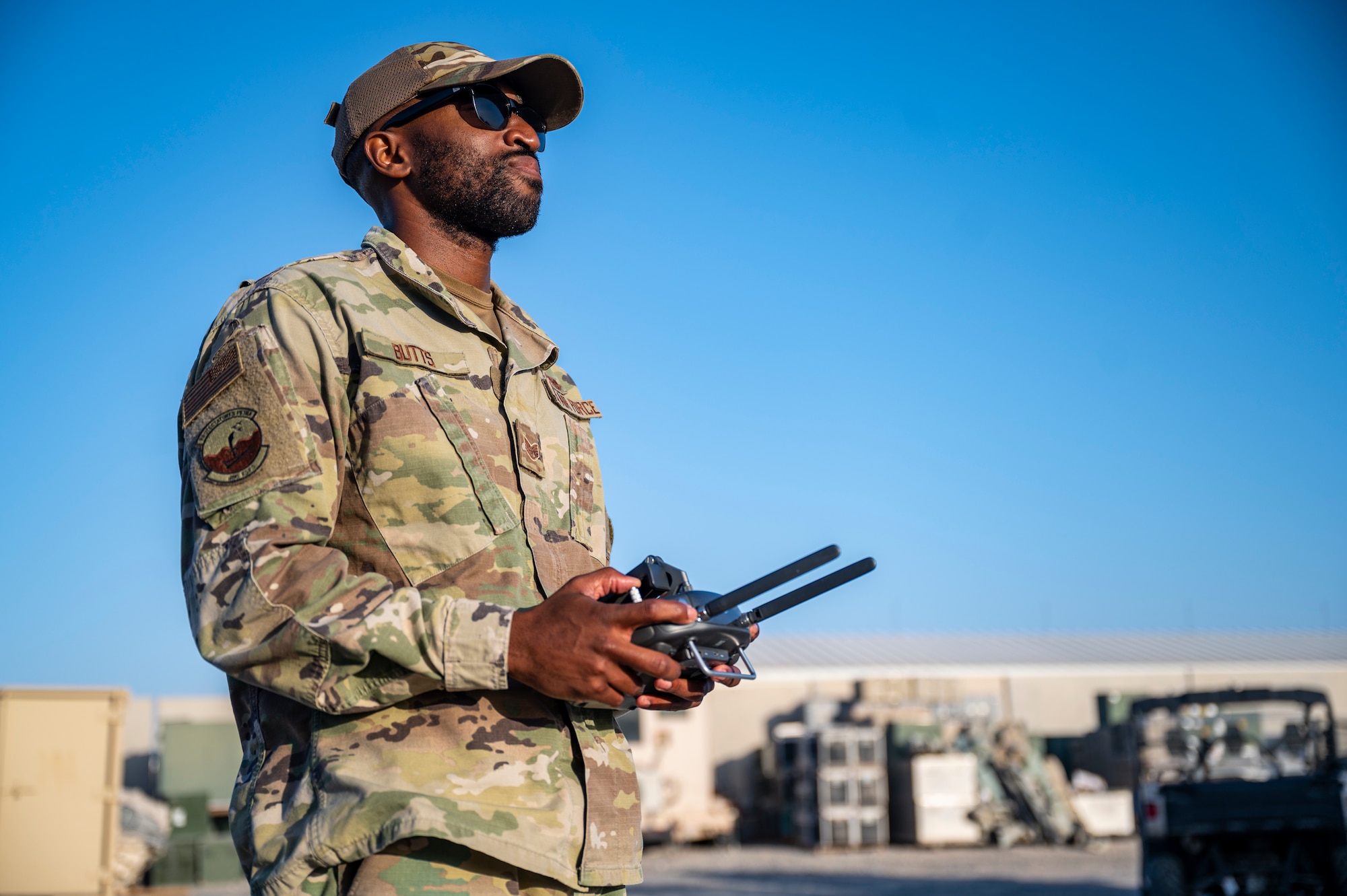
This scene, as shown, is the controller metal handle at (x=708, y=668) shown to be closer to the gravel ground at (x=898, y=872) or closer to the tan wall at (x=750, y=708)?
the gravel ground at (x=898, y=872)

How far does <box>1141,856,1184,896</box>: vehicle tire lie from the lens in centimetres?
1016

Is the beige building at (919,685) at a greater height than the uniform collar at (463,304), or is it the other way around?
the uniform collar at (463,304)

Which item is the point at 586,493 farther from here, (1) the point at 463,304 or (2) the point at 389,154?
(2) the point at 389,154

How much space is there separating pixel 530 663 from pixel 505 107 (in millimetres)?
1161

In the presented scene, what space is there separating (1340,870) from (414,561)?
1049 centimetres

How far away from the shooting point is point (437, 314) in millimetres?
2207

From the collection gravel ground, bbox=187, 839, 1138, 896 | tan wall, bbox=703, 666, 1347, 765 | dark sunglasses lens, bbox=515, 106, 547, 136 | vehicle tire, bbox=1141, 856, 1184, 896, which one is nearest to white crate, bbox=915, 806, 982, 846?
gravel ground, bbox=187, 839, 1138, 896

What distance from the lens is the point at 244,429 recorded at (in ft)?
6.06

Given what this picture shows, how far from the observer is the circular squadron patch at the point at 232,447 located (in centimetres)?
182

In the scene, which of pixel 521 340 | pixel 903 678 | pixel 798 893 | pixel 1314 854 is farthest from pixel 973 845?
pixel 521 340

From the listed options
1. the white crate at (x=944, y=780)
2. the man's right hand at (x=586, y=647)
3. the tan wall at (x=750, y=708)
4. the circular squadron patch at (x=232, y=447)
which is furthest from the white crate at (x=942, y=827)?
the circular squadron patch at (x=232, y=447)

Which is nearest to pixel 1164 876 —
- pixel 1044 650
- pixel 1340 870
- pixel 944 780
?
pixel 1340 870

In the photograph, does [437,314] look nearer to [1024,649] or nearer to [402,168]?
[402,168]

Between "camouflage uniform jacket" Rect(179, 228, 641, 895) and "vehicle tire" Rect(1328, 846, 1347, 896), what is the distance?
1000 centimetres
